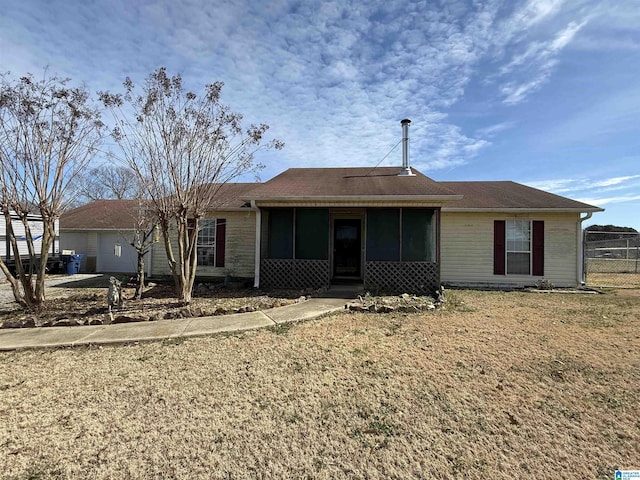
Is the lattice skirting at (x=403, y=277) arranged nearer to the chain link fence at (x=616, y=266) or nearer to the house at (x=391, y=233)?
the house at (x=391, y=233)

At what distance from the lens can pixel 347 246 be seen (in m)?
12.7

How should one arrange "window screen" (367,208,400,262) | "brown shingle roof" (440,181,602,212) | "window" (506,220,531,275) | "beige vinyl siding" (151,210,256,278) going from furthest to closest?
1. "beige vinyl siding" (151,210,256,278)
2. "window" (506,220,531,275)
3. "brown shingle roof" (440,181,602,212)
4. "window screen" (367,208,400,262)

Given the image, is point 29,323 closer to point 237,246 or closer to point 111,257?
point 237,246

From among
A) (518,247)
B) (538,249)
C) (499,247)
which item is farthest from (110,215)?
(538,249)

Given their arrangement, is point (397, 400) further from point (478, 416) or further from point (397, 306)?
point (397, 306)

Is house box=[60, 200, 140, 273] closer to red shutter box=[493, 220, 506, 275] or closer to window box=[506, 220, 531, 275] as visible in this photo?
red shutter box=[493, 220, 506, 275]

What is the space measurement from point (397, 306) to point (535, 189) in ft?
32.1

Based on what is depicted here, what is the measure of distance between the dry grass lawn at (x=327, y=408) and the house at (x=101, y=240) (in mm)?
11890

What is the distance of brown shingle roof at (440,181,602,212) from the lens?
441 inches

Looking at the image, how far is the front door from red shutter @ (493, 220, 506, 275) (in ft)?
15.3

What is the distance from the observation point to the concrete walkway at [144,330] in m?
5.24

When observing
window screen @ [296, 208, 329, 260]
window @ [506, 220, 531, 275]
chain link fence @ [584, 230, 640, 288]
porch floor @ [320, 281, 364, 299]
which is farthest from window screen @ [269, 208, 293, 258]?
chain link fence @ [584, 230, 640, 288]

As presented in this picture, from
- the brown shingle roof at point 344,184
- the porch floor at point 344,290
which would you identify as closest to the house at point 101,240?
the brown shingle roof at point 344,184

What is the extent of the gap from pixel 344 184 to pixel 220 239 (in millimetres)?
4980
